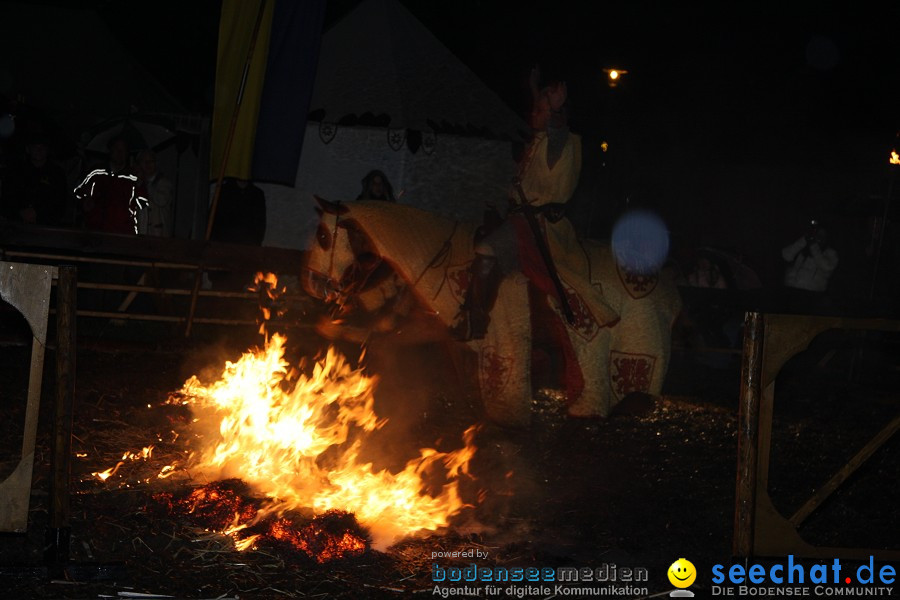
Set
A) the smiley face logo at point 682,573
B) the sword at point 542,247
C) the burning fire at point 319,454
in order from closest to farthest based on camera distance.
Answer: the smiley face logo at point 682,573 → the burning fire at point 319,454 → the sword at point 542,247

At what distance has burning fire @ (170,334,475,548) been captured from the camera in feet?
16.6

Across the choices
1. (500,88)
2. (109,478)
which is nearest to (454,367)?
(109,478)

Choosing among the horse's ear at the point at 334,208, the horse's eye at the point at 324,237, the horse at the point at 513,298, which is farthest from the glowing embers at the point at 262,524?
the horse's ear at the point at 334,208

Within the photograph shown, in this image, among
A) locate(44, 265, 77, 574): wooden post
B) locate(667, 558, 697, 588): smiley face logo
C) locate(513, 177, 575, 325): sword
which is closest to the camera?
locate(44, 265, 77, 574): wooden post

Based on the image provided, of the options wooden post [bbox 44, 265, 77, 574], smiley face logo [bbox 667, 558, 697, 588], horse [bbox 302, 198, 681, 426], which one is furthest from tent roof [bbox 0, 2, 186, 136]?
smiley face logo [bbox 667, 558, 697, 588]

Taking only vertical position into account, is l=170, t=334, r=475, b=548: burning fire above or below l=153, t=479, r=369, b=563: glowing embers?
above

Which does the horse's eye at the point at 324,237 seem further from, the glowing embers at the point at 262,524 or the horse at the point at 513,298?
the glowing embers at the point at 262,524

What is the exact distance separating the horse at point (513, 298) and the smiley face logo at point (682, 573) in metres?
2.58

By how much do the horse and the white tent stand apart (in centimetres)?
658

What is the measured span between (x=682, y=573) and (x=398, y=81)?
34.2ft

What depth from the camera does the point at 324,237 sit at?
6543mm

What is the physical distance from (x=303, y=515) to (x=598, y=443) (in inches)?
Result: 115

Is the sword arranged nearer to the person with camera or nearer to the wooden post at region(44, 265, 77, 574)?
the wooden post at region(44, 265, 77, 574)

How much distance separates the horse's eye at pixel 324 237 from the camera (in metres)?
6.54
